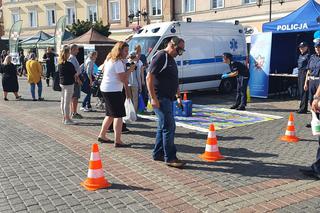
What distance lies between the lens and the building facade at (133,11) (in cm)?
2431

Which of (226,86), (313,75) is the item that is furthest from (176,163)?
(226,86)

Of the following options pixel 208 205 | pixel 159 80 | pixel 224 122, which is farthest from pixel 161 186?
pixel 224 122

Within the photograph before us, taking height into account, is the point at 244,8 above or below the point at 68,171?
above

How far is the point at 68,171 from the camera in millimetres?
5645

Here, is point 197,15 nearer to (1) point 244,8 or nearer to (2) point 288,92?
(1) point 244,8

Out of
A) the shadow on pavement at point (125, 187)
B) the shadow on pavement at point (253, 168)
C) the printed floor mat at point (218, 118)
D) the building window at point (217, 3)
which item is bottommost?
the shadow on pavement at point (125, 187)

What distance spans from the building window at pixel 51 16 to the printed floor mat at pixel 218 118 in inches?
1362

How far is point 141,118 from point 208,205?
5694 millimetres

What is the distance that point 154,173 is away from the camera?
5469 millimetres

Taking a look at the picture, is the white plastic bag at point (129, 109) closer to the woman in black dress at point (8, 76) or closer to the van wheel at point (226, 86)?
the van wheel at point (226, 86)

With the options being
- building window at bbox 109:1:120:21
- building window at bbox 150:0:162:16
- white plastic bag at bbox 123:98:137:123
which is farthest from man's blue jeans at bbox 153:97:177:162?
building window at bbox 109:1:120:21

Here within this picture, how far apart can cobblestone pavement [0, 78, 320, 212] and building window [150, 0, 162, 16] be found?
79.9 ft

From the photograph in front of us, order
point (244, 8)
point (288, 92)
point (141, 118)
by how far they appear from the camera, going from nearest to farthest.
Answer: point (141, 118)
point (288, 92)
point (244, 8)

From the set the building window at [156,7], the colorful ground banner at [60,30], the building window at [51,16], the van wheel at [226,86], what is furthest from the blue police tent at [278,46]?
the building window at [51,16]
